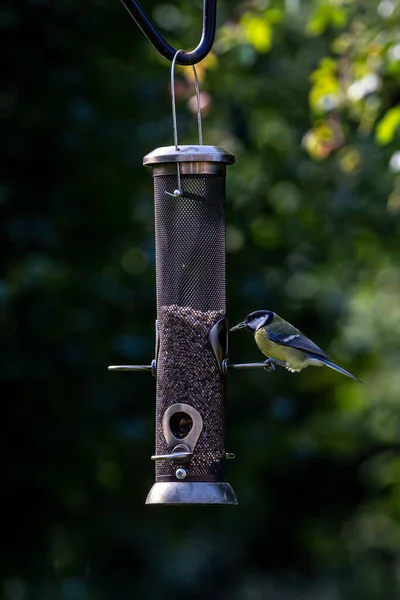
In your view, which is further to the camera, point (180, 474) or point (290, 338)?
point (290, 338)

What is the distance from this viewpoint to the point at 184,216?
678 centimetres

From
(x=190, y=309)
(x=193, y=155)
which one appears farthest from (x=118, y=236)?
(x=193, y=155)

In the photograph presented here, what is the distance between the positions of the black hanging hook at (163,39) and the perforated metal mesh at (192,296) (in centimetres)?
97

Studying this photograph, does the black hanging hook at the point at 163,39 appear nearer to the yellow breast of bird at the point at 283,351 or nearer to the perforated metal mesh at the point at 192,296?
the perforated metal mesh at the point at 192,296

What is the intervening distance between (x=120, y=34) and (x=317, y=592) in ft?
48.9

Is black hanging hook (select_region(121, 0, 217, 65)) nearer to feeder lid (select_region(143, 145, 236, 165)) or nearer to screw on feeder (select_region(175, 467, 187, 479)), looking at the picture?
feeder lid (select_region(143, 145, 236, 165))

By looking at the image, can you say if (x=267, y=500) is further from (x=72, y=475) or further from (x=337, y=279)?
(x=72, y=475)

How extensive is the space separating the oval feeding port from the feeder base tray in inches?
11.2

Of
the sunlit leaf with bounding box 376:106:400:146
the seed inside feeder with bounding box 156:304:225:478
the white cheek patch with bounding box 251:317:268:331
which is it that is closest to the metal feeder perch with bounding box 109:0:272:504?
the seed inside feeder with bounding box 156:304:225:478

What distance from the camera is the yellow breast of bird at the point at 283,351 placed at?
7.44 metres

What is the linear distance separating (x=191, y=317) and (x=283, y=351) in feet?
2.70

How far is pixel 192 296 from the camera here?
6805 millimetres

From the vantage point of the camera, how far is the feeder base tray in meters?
6.30

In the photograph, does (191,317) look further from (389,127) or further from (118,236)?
(118,236)
